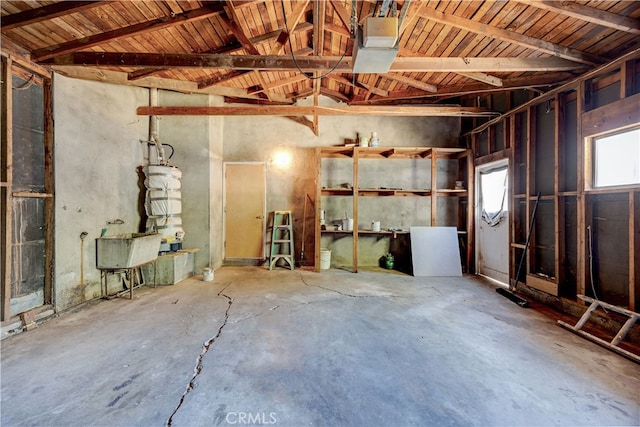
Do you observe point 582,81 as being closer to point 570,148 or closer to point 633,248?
point 570,148

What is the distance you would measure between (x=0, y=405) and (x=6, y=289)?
1528 millimetres

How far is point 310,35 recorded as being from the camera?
3.75 meters

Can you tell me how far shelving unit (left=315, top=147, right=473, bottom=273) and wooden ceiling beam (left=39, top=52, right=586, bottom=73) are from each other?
6.47 feet

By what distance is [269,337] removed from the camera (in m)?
2.59

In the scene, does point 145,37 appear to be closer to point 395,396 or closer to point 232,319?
point 232,319

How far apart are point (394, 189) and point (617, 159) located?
3121mm

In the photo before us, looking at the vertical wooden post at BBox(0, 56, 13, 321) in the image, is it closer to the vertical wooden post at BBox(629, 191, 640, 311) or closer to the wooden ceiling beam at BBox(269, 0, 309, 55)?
the wooden ceiling beam at BBox(269, 0, 309, 55)

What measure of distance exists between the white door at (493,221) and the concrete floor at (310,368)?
1480 mm

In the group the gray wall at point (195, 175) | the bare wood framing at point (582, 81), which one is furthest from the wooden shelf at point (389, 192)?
the gray wall at point (195, 175)

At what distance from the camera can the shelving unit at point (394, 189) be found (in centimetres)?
516

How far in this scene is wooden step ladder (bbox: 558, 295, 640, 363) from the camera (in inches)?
90.8

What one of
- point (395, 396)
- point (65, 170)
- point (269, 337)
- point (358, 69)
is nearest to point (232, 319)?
point (269, 337)

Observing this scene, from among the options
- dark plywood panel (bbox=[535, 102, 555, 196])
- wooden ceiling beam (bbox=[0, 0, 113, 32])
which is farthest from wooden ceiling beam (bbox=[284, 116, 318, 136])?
dark plywood panel (bbox=[535, 102, 555, 196])

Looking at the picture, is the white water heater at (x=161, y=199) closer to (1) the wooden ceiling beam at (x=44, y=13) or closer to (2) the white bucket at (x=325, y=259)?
(1) the wooden ceiling beam at (x=44, y=13)
